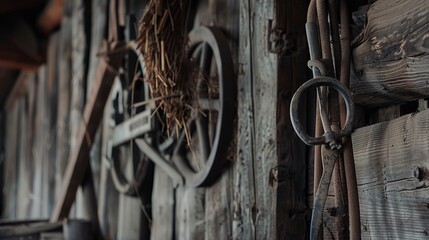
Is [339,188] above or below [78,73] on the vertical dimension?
below

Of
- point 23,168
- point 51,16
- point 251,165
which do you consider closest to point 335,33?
point 251,165

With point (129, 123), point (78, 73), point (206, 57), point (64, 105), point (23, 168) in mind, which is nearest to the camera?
point (206, 57)

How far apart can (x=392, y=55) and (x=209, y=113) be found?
27.5 inches

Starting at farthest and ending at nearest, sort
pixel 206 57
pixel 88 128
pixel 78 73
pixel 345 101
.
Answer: pixel 78 73 → pixel 88 128 → pixel 206 57 → pixel 345 101

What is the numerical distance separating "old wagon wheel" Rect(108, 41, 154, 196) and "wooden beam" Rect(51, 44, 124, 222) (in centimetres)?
5

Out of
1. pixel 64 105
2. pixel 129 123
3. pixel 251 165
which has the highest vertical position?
pixel 64 105

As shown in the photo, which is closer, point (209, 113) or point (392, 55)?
point (392, 55)

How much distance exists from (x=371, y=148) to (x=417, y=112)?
5.2 inches

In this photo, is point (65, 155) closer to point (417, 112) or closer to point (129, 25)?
point (129, 25)

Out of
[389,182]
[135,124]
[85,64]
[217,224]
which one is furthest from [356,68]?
[85,64]

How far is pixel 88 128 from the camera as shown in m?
2.45

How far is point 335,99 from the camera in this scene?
1.13 metres

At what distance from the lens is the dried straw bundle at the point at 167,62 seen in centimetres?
170

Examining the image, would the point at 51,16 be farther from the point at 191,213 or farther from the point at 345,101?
the point at 345,101
